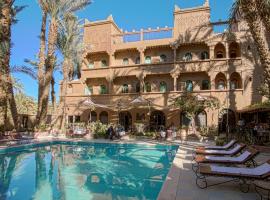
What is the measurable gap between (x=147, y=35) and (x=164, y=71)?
4600 millimetres

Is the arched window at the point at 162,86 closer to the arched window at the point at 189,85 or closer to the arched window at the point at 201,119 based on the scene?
the arched window at the point at 189,85

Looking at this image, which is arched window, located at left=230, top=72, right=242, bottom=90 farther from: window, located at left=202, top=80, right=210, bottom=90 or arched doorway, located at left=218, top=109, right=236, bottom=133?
arched doorway, located at left=218, top=109, right=236, bottom=133

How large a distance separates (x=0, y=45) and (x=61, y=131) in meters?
10.2

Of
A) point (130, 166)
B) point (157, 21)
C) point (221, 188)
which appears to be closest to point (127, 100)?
point (157, 21)

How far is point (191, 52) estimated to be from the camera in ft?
84.0

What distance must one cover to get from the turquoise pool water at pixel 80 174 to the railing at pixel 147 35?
14.3m

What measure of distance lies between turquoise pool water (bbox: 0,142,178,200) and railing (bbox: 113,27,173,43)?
14.3 metres

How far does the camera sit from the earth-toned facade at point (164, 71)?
22578 millimetres

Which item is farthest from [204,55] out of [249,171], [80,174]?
[249,171]

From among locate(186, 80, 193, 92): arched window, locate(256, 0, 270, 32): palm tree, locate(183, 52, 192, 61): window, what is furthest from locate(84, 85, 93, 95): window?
locate(256, 0, 270, 32): palm tree

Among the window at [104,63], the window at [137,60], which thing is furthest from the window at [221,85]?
the window at [104,63]

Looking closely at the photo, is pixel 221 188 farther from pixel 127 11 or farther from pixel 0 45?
pixel 127 11

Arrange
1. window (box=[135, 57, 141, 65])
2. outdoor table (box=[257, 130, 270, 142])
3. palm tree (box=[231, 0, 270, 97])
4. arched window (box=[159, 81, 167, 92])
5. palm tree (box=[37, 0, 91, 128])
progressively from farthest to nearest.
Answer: window (box=[135, 57, 141, 65])
arched window (box=[159, 81, 167, 92])
palm tree (box=[37, 0, 91, 128])
outdoor table (box=[257, 130, 270, 142])
palm tree (box=[231, 0, 270, 97])

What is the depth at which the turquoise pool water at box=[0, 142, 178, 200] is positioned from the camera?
7.30 meters
